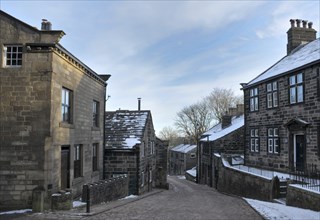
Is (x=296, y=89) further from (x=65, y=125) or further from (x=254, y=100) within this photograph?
(x=65, y=125)

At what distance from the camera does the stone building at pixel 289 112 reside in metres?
20.1

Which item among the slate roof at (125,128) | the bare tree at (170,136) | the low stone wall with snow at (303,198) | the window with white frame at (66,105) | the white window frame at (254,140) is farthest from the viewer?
the bare tree at (170,136)

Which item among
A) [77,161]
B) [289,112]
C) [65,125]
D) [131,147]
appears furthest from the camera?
[131,147]

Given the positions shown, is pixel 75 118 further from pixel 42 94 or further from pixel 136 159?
pixel 136 159

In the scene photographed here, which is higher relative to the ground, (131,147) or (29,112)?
(29,112)

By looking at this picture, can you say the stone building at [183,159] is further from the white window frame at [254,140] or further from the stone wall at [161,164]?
the white window frame at [254,140]

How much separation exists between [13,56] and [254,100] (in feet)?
65.3

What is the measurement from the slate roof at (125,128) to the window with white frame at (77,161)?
5.59m

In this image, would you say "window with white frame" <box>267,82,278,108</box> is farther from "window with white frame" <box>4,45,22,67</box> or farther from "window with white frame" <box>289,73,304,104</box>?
"window with white frame" <box>4,45,22,67</box>

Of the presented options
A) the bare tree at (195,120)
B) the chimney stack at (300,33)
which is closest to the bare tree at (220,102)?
the bare tree at (195,120)

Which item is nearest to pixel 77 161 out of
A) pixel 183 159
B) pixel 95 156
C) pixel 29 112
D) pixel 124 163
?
pixel 95 156

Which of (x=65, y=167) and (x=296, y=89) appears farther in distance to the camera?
(x=296, y=89)

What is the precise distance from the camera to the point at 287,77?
23.1m

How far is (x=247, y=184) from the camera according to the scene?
23.4 m
